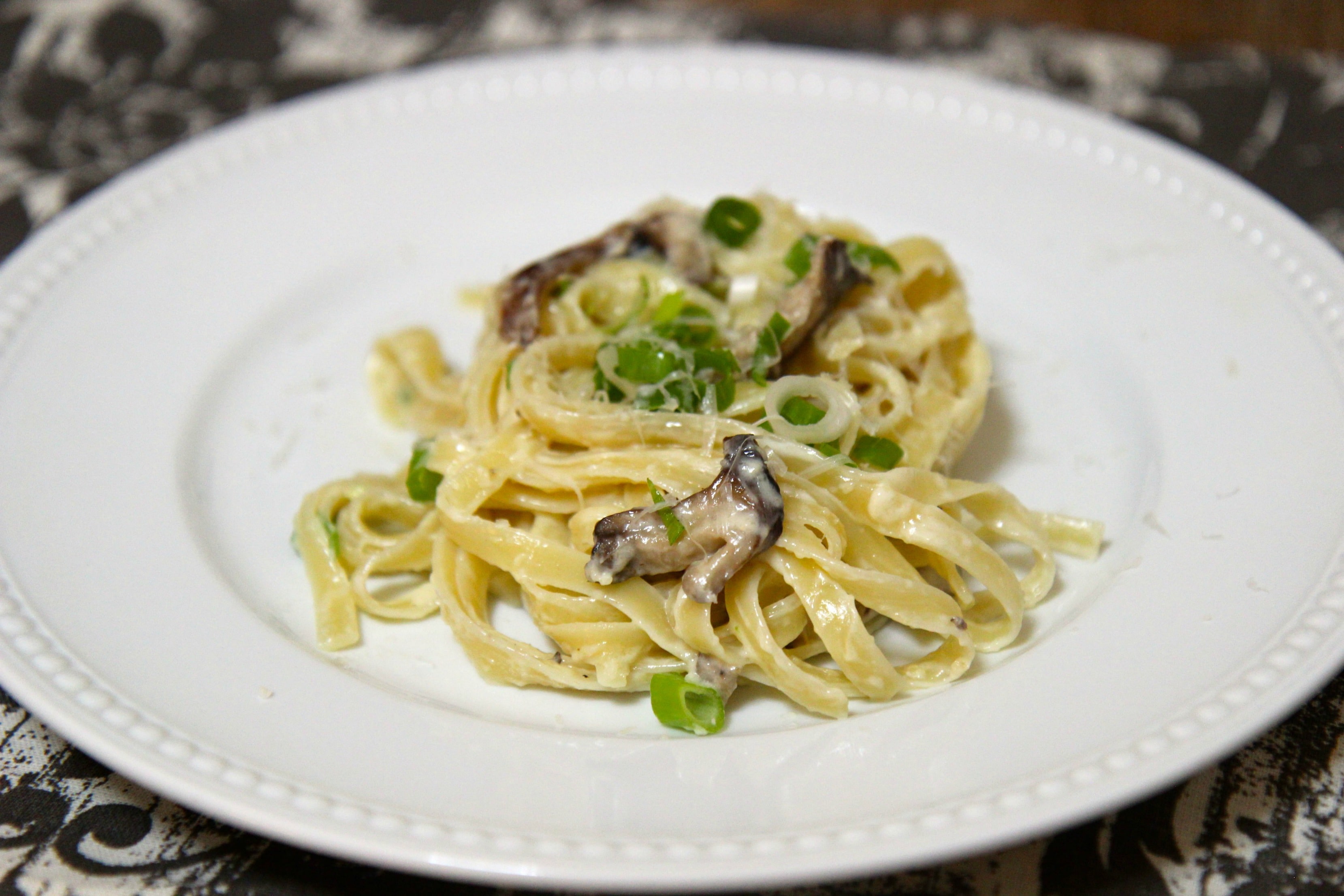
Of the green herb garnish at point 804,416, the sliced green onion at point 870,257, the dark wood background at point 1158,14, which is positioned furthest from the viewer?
the dark wood background at point 1158,14

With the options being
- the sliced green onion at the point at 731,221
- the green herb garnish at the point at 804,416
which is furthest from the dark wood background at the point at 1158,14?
the green herb garnish at the point at 804,416

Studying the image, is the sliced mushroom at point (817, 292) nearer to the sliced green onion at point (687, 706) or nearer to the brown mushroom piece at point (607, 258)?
the brown mushroom piece at point (607, 258)

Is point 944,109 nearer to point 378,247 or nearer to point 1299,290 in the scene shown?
point 1299,290


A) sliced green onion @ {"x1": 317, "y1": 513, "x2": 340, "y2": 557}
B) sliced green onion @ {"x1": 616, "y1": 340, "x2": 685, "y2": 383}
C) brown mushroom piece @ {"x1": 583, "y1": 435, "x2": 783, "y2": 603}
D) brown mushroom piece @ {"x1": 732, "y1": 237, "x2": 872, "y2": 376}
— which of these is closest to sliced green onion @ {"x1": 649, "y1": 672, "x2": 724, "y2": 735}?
brown mushroom piece @ {"x1": 583, "y1": 435, "x2": 783, "y2": 603}

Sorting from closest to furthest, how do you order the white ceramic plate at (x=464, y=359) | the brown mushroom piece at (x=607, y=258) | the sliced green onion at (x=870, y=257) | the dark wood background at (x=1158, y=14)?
the white ceramic plate at (x=464, y=359), the brown mushroom piece at (x=607, y=258), the sliced green onion at (x=870, y=257), the dark wood background at (x=1158, y=14)

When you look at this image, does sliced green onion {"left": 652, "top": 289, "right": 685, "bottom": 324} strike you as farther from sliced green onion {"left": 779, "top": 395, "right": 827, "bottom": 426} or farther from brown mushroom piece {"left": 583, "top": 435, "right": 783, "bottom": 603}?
brown mushroom piece {"left": 583, "top": 435, "right": 783, "bottom": 603}

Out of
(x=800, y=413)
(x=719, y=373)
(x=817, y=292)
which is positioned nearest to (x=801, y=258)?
(x=817, y=292)
